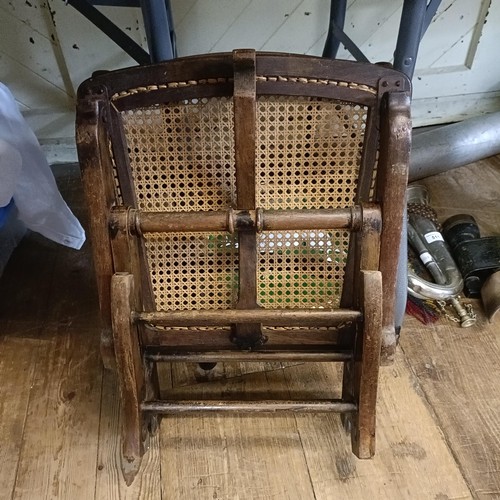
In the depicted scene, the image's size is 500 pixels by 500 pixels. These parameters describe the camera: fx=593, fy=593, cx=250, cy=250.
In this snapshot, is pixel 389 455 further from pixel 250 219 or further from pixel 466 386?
pixel 250 219

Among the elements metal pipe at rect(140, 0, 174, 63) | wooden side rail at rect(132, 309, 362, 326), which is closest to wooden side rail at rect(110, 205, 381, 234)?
wooden side rail at rect(132, 309, 362, 326)

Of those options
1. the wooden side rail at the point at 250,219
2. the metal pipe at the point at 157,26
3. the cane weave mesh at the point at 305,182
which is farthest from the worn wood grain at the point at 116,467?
the metal pipe at the point at 157,26

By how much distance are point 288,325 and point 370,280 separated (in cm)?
19

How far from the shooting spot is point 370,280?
0.96 m

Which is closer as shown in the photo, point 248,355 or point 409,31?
point 248,355

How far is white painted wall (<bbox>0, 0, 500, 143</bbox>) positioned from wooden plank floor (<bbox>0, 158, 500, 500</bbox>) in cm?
90

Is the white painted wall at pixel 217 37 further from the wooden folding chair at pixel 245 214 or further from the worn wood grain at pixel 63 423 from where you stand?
the wooden folding chair at pixel 245 214

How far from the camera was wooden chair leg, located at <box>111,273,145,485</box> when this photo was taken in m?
0.96

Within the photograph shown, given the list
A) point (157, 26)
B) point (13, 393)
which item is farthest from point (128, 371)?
point (157, 26)

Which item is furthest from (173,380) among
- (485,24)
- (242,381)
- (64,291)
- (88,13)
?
(485,24)

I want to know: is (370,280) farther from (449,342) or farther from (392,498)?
(449,342)

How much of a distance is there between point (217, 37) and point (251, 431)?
1.31m

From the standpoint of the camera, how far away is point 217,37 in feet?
6.44

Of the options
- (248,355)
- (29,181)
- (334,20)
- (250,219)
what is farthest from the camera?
(334,20)
